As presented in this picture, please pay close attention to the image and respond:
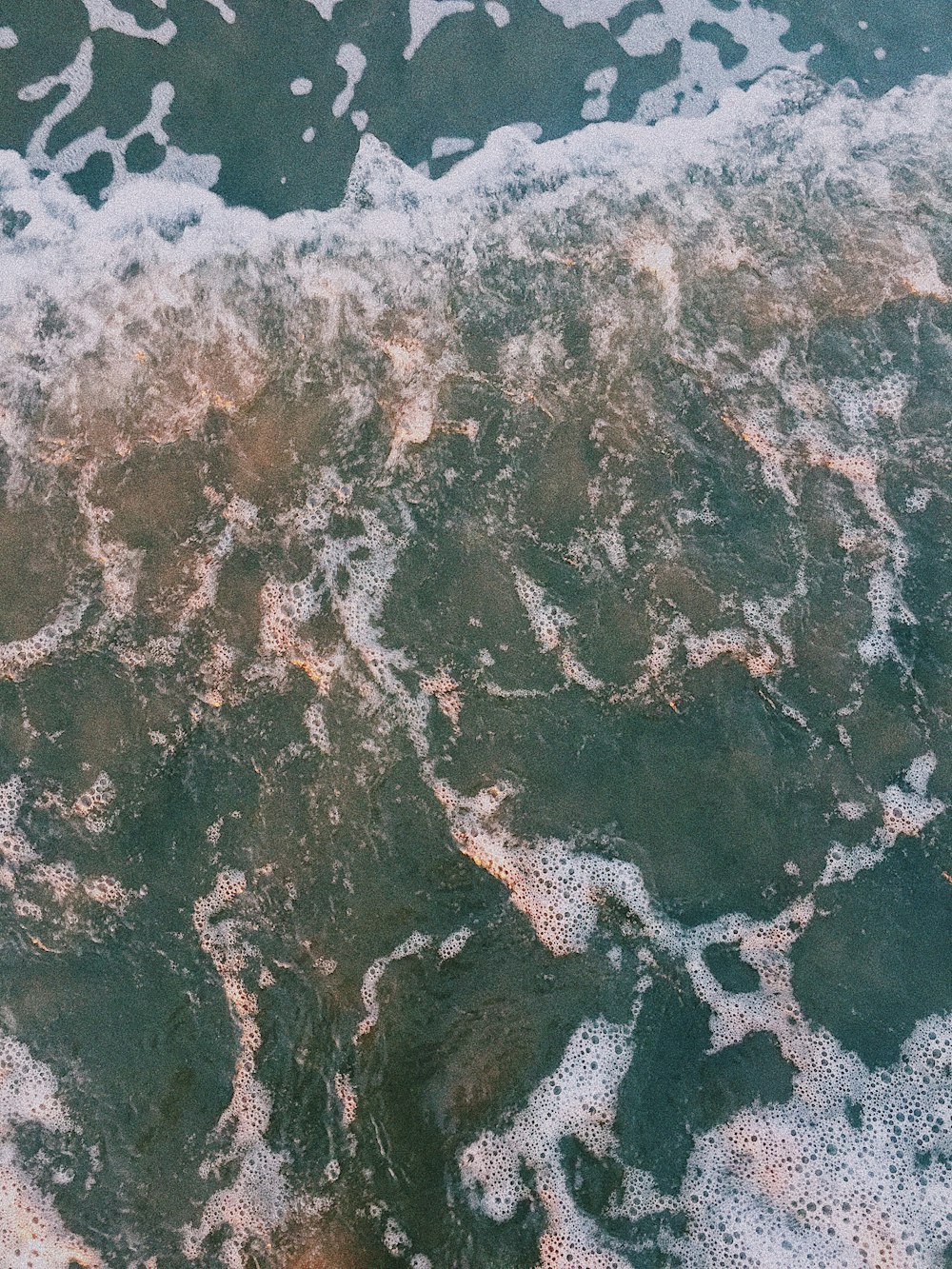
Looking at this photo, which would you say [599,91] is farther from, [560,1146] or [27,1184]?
[27,1184]

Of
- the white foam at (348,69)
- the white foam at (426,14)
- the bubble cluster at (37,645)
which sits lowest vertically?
the bubble cluster at (37,645)

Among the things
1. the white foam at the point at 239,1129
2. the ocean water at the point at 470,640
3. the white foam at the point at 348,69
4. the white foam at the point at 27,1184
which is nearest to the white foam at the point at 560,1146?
the ocean water at the point at 470,640

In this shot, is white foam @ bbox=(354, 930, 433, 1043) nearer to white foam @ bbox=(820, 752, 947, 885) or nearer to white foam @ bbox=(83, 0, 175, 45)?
white foam @ bbox=(820, 752, 947, 885)

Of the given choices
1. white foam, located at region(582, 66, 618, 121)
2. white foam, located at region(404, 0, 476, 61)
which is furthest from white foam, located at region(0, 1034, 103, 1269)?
white foam, located at region(582, 66, 618, 121)

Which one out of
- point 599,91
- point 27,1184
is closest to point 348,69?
point 599,91

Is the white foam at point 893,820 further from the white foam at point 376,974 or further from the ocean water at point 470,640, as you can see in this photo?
the white foam at point 376,974

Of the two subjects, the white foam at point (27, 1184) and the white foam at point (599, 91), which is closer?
the white foam at point (27, 1184)

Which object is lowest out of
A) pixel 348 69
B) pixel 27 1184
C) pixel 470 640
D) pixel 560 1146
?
pixel 27 1184

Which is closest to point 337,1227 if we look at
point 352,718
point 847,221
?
point 352,718
